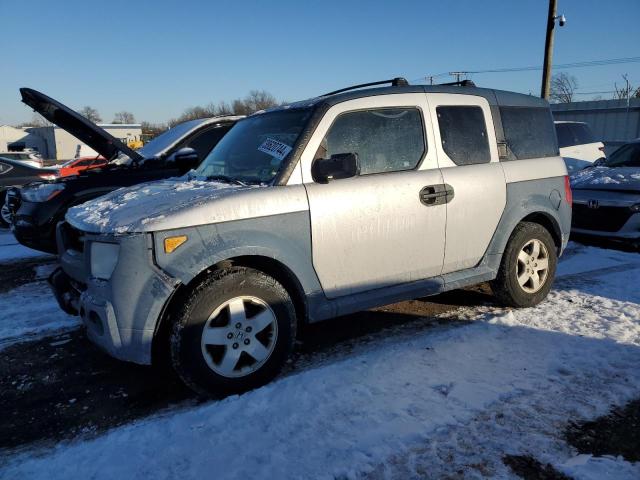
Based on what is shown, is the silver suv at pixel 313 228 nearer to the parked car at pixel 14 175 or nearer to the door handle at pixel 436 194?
the door handle at pixel 436 194

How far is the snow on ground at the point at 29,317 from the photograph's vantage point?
13.9ft

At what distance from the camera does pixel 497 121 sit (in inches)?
171

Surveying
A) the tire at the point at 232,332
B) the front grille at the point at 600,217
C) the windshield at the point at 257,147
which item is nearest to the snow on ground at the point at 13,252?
the windshield at the point at 257,147

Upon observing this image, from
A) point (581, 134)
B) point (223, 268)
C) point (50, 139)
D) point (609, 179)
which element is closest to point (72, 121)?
point (223, 268)

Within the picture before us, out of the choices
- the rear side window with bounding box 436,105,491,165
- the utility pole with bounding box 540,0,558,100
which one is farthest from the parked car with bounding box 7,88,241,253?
the utility pole with bounding box 540,0,558,100

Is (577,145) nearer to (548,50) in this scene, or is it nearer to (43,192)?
(548,50)

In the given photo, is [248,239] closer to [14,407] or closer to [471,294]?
[14,407]

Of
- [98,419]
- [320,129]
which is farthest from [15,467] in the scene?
[320,129]

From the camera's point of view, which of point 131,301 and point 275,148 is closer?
point 131,301

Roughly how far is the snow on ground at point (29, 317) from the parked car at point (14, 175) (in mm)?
6191

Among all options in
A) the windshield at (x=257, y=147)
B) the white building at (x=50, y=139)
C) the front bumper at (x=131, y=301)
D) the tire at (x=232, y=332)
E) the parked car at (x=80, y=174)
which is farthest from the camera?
A: the white building at (x=50, y=139)

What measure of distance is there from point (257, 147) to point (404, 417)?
2.23 m

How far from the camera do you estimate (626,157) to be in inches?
325

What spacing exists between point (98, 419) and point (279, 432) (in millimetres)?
1131
